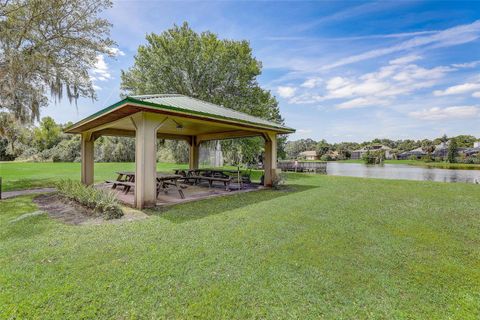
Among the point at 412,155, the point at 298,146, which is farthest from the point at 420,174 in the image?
the point at 298,146

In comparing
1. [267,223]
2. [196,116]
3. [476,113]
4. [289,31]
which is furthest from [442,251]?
[476,113]

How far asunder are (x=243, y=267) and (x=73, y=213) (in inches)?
196

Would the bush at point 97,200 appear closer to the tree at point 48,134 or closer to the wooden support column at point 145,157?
the wooden support column at point 145,157

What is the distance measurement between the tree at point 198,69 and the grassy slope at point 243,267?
13.4m

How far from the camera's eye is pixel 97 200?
18.7 ft

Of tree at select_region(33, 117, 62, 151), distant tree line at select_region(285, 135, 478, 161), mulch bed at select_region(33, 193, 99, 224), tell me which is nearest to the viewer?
mulch bed at select_region(33, 193, 99, 224)

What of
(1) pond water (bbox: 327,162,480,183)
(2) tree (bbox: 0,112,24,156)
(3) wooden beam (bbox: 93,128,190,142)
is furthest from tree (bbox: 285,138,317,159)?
(2) tree (bbox: 0,112,24,156)

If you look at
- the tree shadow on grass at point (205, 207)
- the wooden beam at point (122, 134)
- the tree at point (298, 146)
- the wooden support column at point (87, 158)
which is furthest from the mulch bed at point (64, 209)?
the tree at point (298, 146)

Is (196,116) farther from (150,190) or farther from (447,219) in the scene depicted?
(447,219)

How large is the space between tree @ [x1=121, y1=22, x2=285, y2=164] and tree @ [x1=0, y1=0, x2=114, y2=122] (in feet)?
20.1

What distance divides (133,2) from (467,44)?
64.6 feet

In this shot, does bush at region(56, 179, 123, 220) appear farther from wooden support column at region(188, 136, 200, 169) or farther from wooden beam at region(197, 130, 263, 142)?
wooden support column at region(188, 136, 200, 169)

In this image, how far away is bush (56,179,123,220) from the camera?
17.7ft

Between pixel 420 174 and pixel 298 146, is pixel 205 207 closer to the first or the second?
pixel 420 174
